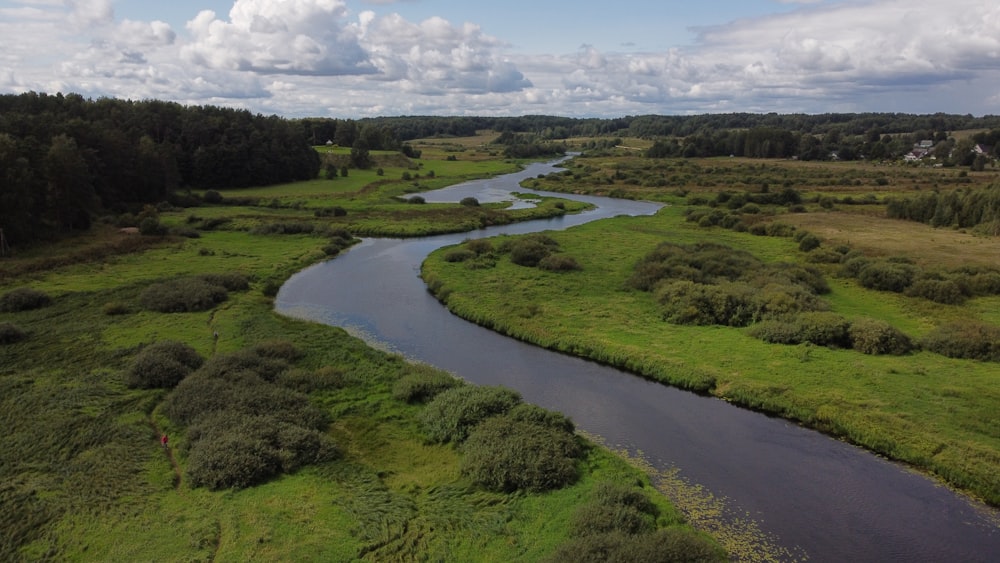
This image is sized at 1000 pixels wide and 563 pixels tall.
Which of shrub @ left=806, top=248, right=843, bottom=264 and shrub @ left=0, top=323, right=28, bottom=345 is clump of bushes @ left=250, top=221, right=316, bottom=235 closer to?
shrub @ left=0, top=323, right=28, bottom=345

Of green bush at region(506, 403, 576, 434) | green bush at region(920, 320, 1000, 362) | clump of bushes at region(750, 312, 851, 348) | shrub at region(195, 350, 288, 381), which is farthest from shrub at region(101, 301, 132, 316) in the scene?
green bush at region(920, 320, 1000, 362)

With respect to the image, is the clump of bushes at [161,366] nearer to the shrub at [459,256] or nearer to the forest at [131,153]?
the shrub at [459,256]

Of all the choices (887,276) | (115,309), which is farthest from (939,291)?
(115,309)

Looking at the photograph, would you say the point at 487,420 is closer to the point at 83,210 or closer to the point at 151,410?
the point at 151,410

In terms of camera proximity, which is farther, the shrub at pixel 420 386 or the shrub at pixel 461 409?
the shrub at pixel 420 386

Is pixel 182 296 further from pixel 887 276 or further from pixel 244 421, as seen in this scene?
pixel 887 276

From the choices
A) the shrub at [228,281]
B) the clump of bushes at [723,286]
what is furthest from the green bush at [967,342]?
the shrub at [228,281]
